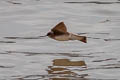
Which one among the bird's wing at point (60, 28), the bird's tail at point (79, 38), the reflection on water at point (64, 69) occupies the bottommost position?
the reflection on water at point (64, 69)

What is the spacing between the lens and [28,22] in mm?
5316

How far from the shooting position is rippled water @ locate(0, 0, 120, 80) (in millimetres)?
3988

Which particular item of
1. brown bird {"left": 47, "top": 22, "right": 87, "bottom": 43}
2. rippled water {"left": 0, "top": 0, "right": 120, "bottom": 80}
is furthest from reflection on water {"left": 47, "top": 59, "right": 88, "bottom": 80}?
brown bird {"left": 47, "top": 22, "right": 87, "bottom": 43}

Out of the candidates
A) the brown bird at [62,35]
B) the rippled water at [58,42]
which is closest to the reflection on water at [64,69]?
the rippled water at [58,42]

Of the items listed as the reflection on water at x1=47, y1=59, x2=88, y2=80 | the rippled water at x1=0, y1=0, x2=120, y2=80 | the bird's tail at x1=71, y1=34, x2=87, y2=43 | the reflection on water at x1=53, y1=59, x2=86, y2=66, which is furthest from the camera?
the bird's tail at x1=71, y1=34, x2=87, y2=43

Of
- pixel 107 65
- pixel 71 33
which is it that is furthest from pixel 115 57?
pixel 71 33

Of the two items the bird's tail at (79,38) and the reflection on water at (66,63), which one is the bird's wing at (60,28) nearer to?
the bird's tail at (79,38)

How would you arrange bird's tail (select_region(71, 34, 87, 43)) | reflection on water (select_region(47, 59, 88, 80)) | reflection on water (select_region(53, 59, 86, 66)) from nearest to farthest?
reflection on water (select_region(47, 59, 88, 80)) → reflection on water (select_region(53, 59, 86, 66)) → bird's tail (select_region(71, 34, 87, 43))

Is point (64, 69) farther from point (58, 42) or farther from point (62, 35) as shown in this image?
point (58, 42)

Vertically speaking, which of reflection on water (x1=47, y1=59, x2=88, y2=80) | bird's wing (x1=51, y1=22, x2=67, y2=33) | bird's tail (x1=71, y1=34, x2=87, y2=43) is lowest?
reflection on water (x1=47, y1=59, x2=88, y2=80)

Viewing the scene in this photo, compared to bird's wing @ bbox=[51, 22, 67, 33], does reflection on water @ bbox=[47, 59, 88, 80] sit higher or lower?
lower

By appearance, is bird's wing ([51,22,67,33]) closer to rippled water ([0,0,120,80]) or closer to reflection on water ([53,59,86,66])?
rippled water ([0,0,120,80])

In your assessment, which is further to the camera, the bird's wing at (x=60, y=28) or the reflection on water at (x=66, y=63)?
the bird's wing at (x=60, y=28)

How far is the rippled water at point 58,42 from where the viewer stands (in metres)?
3.99
